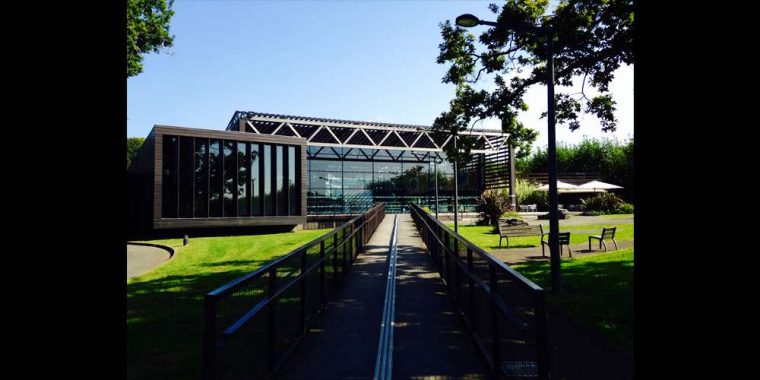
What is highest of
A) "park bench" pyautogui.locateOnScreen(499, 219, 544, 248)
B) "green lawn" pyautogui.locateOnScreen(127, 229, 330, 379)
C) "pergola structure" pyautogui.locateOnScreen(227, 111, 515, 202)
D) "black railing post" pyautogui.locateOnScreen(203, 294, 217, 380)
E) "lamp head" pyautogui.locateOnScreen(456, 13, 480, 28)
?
"pergola structure" pyautogui.locateOnScreen(227, 111, 515, 202)

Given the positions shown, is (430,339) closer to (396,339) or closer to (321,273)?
(396,339)

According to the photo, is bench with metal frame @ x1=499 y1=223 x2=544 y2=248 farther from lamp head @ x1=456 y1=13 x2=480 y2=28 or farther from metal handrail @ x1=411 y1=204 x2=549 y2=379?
metal handrail @ x1=411 y1=204 x2=549 y2=379

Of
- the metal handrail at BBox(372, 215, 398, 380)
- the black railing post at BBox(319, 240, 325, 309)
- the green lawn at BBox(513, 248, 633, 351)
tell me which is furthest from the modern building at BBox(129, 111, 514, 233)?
the black railing post at BBox(319, 240, 325, 309)

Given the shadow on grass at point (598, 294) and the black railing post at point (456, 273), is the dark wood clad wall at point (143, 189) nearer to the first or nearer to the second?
the black railing post at point (456, 273)

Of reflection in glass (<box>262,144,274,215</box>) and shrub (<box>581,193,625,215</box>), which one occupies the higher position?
reflection in glass (<box>262,144,274,215</box>)

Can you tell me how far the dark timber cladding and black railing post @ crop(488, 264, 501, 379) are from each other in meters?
21.5

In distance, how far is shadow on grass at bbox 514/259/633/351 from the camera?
5414mm

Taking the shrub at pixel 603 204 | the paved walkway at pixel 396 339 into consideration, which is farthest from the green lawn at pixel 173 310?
the shrub at pixel 603 204

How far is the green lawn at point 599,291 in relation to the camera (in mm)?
5480

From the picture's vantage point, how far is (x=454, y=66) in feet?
44.9
